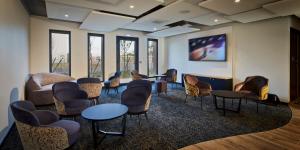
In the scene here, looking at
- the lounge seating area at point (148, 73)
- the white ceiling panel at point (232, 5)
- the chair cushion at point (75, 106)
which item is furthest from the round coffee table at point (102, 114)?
the white ceiling panel at point (232, 5)

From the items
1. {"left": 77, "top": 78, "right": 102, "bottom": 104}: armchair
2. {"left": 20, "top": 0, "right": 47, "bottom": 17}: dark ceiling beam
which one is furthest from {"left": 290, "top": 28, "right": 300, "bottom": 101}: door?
{"left": 20, "top": 0, "right": 47, "bottom": 17}: dark ceiling beam

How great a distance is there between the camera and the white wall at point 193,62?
703cm

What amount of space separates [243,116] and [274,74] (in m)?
2.47

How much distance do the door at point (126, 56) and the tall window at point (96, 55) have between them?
850 millimetres

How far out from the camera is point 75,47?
750cm

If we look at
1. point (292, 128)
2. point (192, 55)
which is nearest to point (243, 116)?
point (292, 128)

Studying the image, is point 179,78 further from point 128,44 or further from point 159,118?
point 159,118

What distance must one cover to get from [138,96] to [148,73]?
6023 mm

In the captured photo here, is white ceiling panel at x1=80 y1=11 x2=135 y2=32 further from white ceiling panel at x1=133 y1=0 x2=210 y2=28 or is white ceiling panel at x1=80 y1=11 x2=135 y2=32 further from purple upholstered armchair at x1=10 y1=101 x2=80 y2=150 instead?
purple upholstered armchair at x1=10 y1=101 x2=80 y2=150

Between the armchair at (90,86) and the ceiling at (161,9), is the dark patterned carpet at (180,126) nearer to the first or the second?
the armchair at (90,86)

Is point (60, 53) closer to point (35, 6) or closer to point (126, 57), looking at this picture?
point (35, 6)

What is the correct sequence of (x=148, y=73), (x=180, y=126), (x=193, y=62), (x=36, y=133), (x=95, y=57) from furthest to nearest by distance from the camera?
1. (x=148, y=73)
2. (x=193, y=62)
3. (x=95, y=57)
4. (x=180, y=126)
5. (x=36, y=133)

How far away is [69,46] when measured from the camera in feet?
24.3

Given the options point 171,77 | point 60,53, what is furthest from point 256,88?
point 60,53
